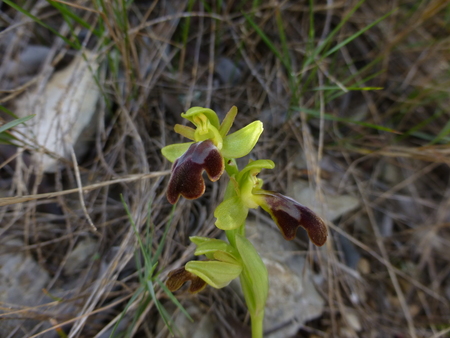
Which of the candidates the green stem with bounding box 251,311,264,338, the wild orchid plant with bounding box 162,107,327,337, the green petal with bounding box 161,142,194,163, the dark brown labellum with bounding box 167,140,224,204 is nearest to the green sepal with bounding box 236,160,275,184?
the wild orchid plant with bounding box 162,107,327,337

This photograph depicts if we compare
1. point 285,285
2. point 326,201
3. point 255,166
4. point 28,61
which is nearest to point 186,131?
point 255,166

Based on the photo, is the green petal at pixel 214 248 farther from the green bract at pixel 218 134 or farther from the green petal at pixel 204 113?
the green petal at pixel 204 113

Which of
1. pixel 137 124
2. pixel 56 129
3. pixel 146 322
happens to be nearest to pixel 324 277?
pixel 146 322

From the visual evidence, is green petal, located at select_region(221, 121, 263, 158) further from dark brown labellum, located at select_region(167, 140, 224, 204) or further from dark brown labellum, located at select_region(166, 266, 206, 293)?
dark brown labellum, located at select_region(166, 266, 206, 293)


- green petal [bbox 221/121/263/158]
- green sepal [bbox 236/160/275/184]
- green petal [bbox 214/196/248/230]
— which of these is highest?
green petal [bbox 221/121/263/158]

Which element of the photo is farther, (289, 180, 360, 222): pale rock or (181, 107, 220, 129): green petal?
(289, 180, 360, 222): pale rock

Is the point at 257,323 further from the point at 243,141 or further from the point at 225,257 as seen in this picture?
the point at 243,141

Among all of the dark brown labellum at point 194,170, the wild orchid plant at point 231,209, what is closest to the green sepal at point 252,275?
the wild orchid plant at point 231,209
